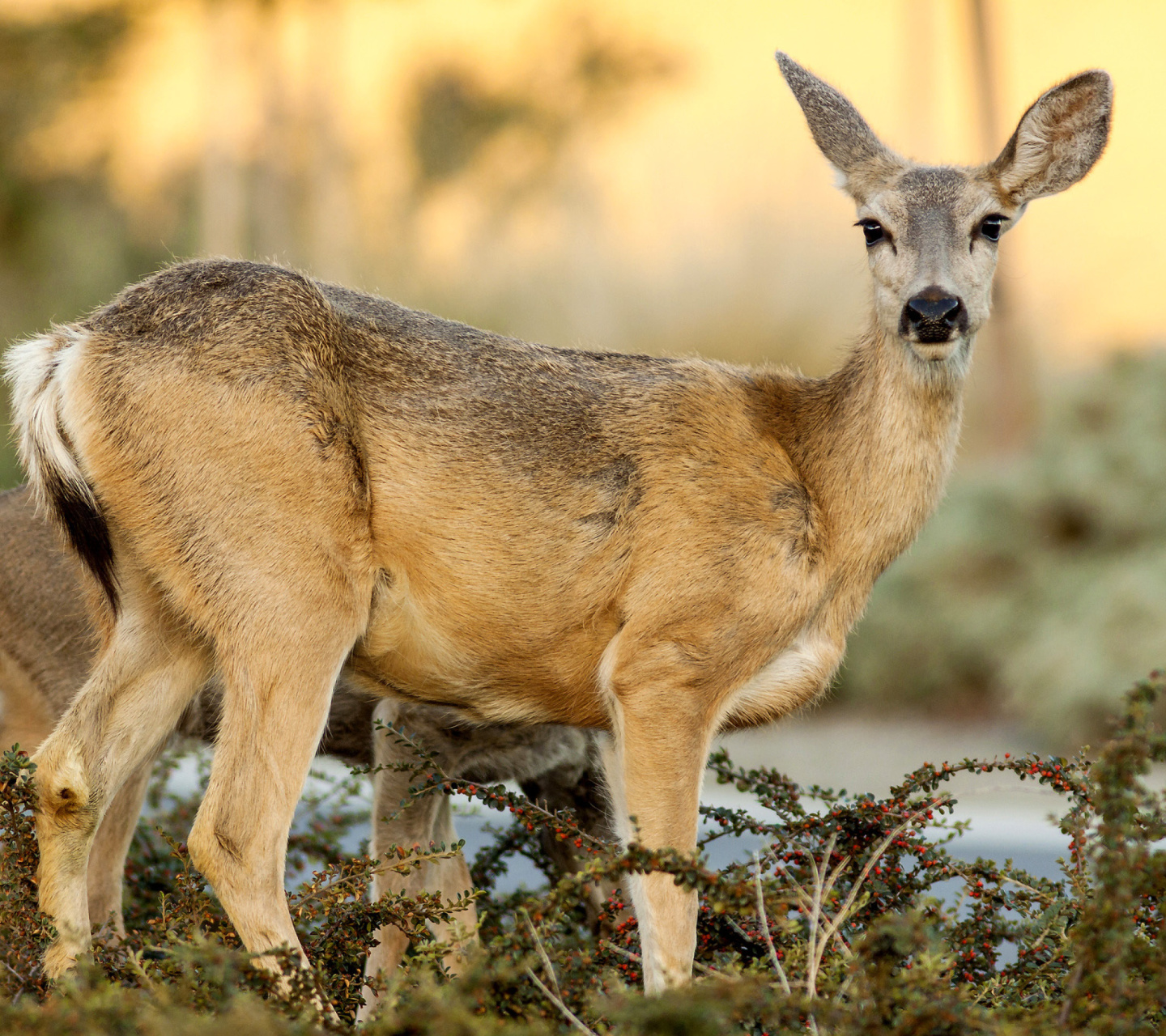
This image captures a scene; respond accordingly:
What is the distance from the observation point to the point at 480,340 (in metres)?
5.23

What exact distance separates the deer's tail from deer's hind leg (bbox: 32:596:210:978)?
1.18 feet

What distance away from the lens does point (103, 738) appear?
16.1 ft

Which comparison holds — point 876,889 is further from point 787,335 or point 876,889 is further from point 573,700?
point 787,335

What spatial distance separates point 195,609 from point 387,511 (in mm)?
680

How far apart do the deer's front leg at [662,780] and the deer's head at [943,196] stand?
1.48 metres

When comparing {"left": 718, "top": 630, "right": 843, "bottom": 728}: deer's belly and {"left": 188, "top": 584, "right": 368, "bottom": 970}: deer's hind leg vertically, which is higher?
{"left": 718, "top": 630, "right": 843, "bottom": 728}: deer's belly

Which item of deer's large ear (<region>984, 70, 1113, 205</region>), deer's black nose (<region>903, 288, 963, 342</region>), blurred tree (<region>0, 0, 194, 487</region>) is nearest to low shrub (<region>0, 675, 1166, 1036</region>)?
deer's black nose (<region>903, 288, 963, 342</region>)

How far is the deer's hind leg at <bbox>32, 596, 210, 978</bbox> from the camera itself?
4719 millimetres

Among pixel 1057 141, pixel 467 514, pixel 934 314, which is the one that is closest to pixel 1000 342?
pixel 1057 141

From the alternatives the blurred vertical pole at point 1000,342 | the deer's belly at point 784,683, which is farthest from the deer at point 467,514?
the blurred vertical pole at point 1000,342

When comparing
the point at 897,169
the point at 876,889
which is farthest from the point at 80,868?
the point at 897,169

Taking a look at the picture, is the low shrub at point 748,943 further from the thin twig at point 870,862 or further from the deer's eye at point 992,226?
the deer's eye at point 992,226

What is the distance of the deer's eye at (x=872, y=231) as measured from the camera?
5.19 meters

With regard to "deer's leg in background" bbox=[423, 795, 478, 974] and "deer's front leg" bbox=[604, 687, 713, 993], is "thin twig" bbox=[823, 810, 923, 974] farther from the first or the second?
"deer's leg in background" bbox=[423, 795, 478, 974]
